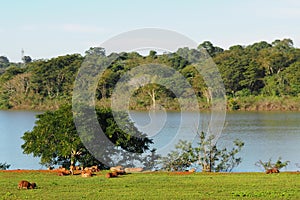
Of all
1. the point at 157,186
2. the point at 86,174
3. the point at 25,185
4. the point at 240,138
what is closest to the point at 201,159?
the point at 86,174

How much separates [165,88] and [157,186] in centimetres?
3432

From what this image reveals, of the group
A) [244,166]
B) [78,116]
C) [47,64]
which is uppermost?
[47,64]

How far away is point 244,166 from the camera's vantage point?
22.0 meters

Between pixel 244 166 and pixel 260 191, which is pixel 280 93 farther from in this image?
pixel 260 191

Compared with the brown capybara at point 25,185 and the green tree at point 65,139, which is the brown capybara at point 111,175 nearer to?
the brown capybara at point 25,185

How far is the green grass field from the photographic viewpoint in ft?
37.5

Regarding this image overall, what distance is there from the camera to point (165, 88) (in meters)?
46.9

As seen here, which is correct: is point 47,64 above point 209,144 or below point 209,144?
above

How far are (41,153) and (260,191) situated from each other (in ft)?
30.5

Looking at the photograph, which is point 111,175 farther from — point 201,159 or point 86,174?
point 201,159

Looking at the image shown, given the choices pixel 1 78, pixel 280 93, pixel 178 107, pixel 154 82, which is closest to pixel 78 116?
pixel 154 82

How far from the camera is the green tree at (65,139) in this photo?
61.6 feet

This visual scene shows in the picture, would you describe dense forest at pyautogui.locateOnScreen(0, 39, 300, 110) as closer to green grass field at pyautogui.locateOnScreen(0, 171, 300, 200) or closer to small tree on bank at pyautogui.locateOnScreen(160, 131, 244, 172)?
small tree on bank at pyautogui.locateOnScreen(160, 131, 244, 172)

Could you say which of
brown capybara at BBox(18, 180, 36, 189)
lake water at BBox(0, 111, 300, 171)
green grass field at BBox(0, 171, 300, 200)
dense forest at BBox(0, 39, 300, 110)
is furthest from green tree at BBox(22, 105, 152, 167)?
dense forest at BBox(0, 39, 300, 110)
